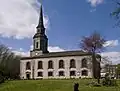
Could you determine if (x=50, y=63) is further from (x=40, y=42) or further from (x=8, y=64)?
(x=8, y=64)

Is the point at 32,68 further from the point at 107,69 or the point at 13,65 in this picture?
the point at 107,69

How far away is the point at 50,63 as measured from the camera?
3351 inches

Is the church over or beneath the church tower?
beneath

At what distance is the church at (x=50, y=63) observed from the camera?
79.6m

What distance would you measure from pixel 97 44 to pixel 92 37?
204 centimetres

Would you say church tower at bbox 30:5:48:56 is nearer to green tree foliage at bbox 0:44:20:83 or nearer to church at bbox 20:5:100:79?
church at bbox 20:5:100:79

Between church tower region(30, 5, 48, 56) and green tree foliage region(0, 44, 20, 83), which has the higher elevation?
church tower region(30, 5, 48, 56)

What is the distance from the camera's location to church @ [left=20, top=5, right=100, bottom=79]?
79.6m

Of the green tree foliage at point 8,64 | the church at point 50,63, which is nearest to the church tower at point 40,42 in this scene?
the church at point 50,63

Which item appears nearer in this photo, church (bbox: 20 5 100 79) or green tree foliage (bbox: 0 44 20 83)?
church (bbox: 20 5 100 79)

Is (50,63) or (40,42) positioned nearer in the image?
(50,63)

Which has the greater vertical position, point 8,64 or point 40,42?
point 40,42

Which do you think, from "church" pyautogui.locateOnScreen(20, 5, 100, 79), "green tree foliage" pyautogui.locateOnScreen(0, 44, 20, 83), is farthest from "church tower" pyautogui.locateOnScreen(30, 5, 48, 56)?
"green tree foliage" pyautogui.locateOnScreen(0, 44, 20, 83)

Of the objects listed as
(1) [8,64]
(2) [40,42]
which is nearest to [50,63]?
(2) [40,42]
